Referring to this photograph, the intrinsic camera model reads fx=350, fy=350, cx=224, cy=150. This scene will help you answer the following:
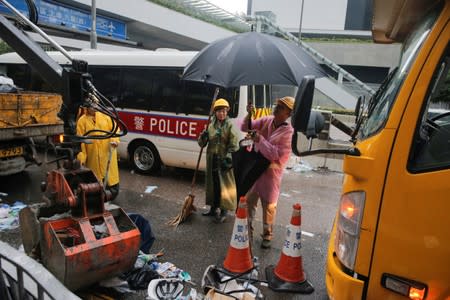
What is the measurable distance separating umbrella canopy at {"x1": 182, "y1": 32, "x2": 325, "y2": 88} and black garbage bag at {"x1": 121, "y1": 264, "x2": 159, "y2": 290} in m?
1.94

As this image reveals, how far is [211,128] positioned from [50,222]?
2.60 metres

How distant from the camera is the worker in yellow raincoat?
4742mm

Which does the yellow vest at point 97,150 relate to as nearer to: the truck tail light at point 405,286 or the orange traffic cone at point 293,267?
the orange traffic cone at point 293,267

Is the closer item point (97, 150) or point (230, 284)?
point (230, 284)

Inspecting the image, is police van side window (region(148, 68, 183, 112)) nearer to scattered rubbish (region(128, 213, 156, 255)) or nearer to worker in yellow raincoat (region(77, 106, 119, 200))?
worker in yellow raincoat (region(77, 106, 119, 200))

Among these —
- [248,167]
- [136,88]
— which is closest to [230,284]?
[248,167]

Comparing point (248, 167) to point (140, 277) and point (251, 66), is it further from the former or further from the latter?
point (140, 277)

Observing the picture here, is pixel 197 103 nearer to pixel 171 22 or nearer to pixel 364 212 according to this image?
pixel 364 212

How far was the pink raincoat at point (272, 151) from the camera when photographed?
3.78 meters

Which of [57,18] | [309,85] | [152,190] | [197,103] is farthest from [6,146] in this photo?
[57,18]

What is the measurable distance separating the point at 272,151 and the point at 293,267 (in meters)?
1.19

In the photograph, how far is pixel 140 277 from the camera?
332cm

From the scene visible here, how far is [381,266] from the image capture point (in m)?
1.82

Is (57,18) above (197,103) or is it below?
above
